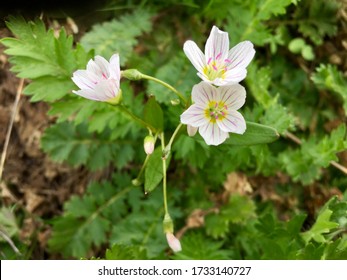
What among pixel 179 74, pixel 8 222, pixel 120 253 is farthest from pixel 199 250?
pixel 8 222

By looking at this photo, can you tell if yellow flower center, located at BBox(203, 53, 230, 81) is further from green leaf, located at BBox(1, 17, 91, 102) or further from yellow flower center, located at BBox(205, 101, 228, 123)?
green leaf, located at BBox(1, 17, 91, 102)

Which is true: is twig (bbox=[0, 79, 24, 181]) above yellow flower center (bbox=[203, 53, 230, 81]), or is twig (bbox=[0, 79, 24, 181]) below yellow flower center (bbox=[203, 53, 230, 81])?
below

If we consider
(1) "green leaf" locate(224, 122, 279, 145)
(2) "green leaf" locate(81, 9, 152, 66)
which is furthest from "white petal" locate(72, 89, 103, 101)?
(2) "green leaf" locate(81, 9, 152, 66)

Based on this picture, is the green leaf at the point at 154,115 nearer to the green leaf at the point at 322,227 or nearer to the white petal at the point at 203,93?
the white petal at the point at 203,93

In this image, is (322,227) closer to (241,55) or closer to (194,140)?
(194,140)

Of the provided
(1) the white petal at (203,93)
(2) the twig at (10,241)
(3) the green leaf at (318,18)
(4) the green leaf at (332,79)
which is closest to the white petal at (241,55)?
(1) the white petal at (203,93)

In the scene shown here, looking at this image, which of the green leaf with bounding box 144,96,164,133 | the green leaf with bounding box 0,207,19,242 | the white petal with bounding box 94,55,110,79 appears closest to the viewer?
the white petal with bounding box 94,55,110,79
